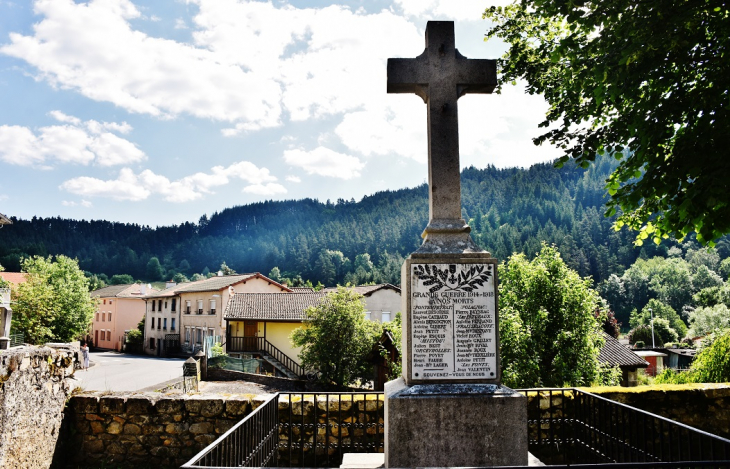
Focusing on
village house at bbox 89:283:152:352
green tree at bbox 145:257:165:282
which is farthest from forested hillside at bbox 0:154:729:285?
village house at bbox 89:283:152:352

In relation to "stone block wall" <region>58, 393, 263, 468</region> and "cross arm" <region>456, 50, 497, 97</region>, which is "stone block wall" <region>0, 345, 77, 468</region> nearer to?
"stone block wall" <region>58, 393, 263, 468</region>

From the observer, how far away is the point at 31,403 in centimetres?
653

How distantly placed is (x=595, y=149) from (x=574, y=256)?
110 meters

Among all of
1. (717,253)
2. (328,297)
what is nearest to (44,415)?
(328,297)

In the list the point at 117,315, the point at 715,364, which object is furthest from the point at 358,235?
the point at 715,364

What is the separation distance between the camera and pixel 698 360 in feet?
35.3

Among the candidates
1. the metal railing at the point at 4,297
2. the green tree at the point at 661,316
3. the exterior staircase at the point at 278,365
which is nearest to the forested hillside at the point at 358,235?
the green tree at the point at 661,316

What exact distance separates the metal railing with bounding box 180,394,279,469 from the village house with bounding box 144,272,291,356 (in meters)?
41.5

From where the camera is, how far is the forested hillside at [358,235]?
115188 millimetres

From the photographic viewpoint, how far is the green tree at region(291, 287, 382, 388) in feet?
89.6

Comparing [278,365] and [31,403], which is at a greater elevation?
[31,403]

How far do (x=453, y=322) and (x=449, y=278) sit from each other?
1.39 feet

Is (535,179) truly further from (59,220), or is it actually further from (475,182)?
(59,220)

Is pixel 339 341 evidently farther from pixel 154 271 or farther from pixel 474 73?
pixel 154 271
